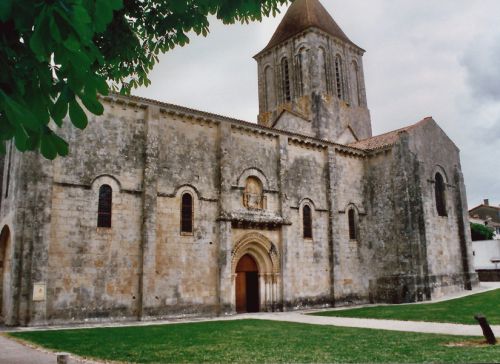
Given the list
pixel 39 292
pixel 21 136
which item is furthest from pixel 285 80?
pixel 21 136

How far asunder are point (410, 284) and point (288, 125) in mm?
13648

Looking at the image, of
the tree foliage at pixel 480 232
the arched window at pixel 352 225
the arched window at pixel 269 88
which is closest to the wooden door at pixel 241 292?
the arched window at pixel 352 225

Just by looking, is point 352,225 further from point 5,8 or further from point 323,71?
point 5,8

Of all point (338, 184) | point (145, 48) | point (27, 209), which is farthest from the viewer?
point (338, 184)

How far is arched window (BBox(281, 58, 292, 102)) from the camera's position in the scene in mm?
32906

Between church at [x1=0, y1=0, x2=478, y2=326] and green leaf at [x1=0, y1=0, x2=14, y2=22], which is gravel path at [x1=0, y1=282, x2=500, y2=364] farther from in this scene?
green leaf at [x1=0, y1=0, x2=14, y2=22]

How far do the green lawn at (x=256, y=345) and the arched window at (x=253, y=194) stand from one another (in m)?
7.53

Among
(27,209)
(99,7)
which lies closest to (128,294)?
(27,209)

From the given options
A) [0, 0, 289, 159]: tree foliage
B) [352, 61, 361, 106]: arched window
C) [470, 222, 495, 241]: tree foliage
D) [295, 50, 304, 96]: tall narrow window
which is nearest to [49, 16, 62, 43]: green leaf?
[0, 0, 289, 159]: tree foliage

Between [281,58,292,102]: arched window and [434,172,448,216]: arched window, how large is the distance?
11.7 metres

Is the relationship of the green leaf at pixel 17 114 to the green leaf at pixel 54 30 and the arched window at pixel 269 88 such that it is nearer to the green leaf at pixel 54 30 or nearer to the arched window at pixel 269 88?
the green leaf at pixel 54 30

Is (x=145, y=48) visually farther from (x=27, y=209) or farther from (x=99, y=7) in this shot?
(x=27, y=209)

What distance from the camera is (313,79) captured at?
102 feet

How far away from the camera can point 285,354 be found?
30.2ft
